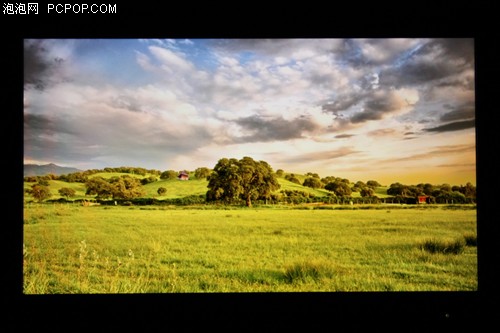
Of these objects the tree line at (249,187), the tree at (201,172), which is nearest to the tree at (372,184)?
the tree line at (249,187)

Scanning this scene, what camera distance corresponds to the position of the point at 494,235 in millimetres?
4215

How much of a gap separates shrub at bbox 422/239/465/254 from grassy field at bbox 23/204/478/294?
2 cm

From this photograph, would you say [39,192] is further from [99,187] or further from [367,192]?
[367,192]

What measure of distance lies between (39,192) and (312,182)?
3.97m

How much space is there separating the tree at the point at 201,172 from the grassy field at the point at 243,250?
66cm

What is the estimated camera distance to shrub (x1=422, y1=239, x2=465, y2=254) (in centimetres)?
448

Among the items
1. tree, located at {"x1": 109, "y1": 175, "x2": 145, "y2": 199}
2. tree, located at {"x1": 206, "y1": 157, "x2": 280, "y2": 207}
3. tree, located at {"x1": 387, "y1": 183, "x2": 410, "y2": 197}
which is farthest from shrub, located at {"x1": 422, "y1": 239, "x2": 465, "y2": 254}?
tree, located at {"x1": 109, "y1": 175, "x2": 145, "y2": 199}

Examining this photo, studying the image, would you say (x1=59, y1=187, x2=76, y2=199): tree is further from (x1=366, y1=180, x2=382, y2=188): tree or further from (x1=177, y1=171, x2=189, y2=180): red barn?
(x1=366, y1=180, x2=382, y2=188): tree

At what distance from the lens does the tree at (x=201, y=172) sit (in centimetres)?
463
